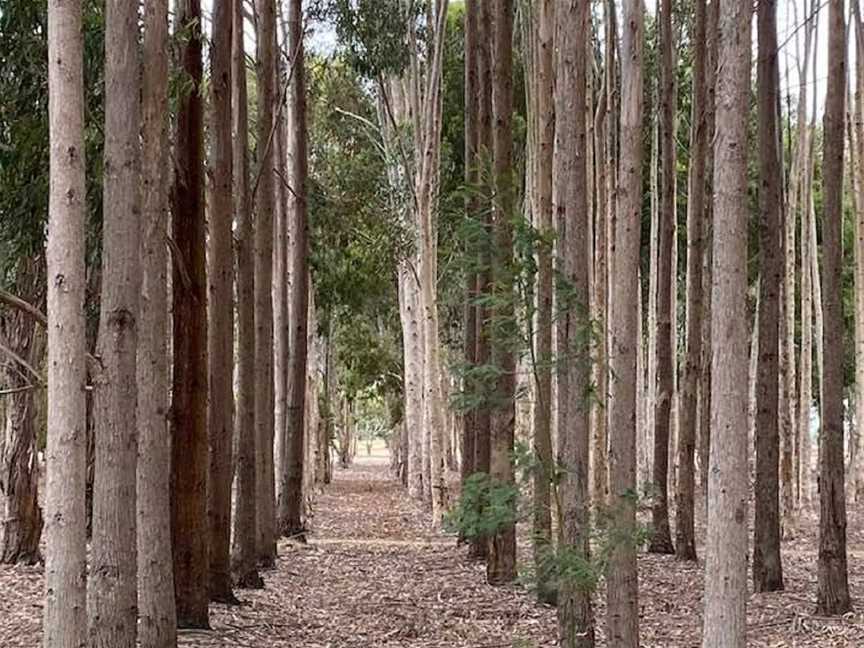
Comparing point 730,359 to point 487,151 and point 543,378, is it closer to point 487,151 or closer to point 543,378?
point 543,378

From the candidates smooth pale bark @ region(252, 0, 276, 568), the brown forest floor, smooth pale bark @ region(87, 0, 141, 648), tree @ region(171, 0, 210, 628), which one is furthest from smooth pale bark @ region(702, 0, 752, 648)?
smooth pale bark @ region(252, 0, 276, 568)

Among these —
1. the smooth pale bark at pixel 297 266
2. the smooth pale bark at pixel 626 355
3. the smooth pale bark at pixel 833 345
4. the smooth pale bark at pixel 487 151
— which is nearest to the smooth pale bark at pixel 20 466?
the smooth pale bark at pixel 297 266

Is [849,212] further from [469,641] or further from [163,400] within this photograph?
→ [163,400]

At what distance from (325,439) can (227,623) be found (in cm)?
2324

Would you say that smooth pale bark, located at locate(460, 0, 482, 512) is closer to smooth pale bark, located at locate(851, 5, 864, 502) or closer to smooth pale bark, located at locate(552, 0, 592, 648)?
smooth pale bark, located at locate(851, 5, 864, 502)

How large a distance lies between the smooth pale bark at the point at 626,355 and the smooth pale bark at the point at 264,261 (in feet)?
17.7

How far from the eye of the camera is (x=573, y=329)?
7965 mm

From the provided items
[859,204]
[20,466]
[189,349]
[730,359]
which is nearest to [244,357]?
[189,349]

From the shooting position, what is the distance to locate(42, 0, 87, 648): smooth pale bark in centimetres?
545

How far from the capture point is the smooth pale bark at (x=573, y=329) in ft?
25.8

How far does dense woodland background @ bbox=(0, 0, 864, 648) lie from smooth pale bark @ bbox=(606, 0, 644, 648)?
0.02 meters

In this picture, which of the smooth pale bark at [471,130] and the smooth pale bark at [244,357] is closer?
the smooth pale bark at [244,357]

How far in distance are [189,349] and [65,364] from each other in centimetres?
337

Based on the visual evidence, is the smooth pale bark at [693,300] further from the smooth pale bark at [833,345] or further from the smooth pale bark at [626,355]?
the smooth pale bark at [626,355]
